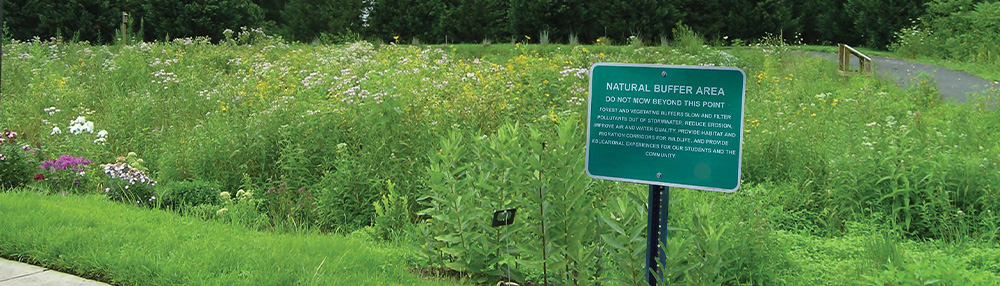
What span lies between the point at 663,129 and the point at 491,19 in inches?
810

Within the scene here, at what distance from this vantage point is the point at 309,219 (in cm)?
632

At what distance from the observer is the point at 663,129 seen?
329 centimetres

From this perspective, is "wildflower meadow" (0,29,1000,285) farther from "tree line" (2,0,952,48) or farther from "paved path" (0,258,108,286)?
"tree line" (2,0,952,48)

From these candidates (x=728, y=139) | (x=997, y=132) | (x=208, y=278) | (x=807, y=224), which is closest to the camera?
(x=728, y=139)

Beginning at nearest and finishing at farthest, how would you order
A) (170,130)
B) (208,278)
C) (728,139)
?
(728,139)
(208,278)
(170,130)

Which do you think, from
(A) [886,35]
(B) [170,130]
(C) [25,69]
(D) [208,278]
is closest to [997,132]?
(D) [208,278]

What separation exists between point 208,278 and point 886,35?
21.8m

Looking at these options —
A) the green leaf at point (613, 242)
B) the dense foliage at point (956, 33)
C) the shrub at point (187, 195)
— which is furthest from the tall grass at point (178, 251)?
the dense foliage at point (956, 33)

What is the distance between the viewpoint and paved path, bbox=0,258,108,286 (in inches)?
168

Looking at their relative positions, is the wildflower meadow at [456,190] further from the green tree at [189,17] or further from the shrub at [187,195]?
the green tree at [189,17]

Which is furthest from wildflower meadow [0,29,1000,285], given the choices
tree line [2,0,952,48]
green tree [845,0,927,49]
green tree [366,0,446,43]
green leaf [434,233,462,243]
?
green tree [366,0,446,43]

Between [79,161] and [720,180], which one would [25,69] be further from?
[720,180]

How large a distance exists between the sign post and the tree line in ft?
53.6

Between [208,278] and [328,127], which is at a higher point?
[328,127]
